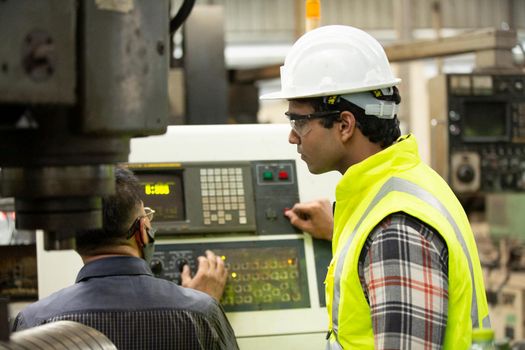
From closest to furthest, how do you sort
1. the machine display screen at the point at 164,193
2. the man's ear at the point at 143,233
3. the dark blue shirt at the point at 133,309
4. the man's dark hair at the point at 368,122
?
the man's dark hair at the point at 368,122, the dark blue shirt at the point at 133,309, the man's ear at the point at 143,233, the machine display screen at the point at 164,193

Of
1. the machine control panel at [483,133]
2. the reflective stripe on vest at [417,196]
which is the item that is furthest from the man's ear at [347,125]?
the machine control panel at [483,133]

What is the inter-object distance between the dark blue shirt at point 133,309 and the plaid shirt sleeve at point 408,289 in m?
A: 0.47

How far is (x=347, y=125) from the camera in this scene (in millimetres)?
1616

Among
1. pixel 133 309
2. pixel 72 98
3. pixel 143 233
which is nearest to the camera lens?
pixel 72 98

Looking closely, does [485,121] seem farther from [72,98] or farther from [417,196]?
[72,98]

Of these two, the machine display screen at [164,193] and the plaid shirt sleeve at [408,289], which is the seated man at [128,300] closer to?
the machine display screen at [164,193]

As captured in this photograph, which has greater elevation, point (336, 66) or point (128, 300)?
point (336, 66)

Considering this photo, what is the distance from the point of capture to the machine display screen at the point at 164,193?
2.25 metres

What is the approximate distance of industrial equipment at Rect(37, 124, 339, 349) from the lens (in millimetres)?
2191

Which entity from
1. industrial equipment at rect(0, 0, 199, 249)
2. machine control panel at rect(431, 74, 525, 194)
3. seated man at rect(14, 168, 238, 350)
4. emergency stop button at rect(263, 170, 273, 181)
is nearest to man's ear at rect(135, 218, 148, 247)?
seated man at rect(14, 168, 238, 350)

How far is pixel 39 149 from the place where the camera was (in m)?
0.85

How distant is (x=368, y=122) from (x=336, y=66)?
11cm

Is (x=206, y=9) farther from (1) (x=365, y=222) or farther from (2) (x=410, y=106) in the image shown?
(2) (x=410, y=106)

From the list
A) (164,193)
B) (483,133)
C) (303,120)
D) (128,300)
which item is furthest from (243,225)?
(483,133)
